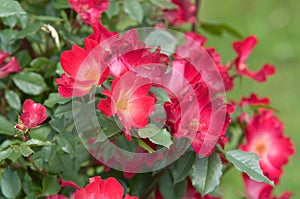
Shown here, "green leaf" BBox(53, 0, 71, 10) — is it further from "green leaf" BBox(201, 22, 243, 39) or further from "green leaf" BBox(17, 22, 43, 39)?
"green leaf" BBox(201, 22, 243, 39)

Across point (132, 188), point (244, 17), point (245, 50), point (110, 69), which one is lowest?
point (244, 17)

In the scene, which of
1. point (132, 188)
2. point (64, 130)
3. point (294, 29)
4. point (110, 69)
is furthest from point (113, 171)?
point (294, 29)

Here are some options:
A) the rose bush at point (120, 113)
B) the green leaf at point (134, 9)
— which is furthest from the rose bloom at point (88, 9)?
the green leaf at point (134, 9)

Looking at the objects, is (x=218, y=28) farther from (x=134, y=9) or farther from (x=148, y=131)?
(x=148, y=131)

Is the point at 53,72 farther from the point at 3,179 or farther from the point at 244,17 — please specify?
the point at 244,17

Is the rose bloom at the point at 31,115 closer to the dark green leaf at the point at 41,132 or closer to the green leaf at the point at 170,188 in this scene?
the dark green leaf at the point at 41,132

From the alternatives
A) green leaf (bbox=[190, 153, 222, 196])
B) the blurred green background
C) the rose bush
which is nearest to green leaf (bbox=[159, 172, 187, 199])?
the rose bush

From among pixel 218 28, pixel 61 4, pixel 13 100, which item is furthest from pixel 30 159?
pixel 218 28
